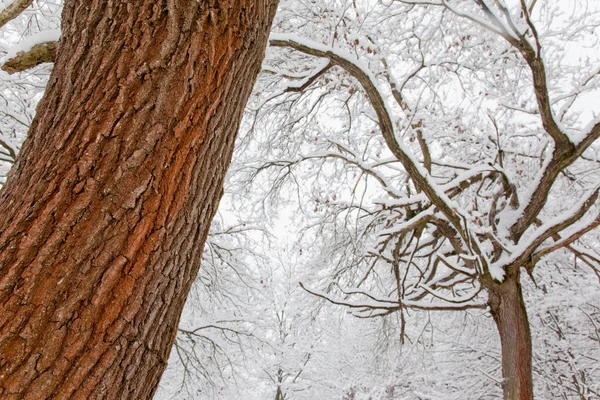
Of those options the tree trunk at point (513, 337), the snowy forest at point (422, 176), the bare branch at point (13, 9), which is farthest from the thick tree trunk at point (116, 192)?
the tree trunk at point (513, 337)

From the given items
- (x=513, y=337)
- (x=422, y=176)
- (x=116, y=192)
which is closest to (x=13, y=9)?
(x=116, y=192)

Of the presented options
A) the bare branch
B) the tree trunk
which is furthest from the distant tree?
the bare branch

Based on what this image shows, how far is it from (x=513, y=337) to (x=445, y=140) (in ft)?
10.5

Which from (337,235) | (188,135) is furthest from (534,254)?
(188,135)

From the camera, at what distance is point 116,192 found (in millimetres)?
884

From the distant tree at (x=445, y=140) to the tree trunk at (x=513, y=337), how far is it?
0.5 inches

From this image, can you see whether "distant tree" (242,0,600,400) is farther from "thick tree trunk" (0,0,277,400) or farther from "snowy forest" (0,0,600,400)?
"thick tree trunk" (0,0,277,400)

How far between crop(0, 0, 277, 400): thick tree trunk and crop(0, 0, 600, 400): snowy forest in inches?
97.4

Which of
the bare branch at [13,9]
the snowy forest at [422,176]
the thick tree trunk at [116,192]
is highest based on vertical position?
the snowy forest at [422,176]

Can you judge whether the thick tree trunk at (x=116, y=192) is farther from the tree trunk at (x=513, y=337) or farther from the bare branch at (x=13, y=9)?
the tree trunk at (x=513, y=337)

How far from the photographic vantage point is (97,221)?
2.81 ft

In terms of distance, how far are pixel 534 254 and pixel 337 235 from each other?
3.31 meters

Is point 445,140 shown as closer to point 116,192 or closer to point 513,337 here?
point 513,337

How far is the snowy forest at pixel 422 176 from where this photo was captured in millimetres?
4152
